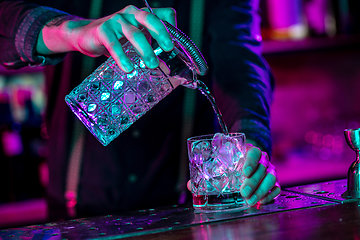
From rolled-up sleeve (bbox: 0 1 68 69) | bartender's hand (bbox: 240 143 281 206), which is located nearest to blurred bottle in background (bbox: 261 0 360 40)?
rolled-up sleeve (bbox: 0 1 68 69)

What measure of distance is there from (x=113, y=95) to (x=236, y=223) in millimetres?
352

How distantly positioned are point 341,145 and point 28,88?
2.03 metres

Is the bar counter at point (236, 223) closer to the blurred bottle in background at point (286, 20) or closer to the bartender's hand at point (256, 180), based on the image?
the bartender's hand at point (256, 180)

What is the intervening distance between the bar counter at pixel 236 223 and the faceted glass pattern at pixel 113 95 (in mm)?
181

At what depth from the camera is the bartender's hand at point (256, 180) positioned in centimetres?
81

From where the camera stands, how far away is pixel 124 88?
0.84 metres

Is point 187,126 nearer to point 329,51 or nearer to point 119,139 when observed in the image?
point 119,139

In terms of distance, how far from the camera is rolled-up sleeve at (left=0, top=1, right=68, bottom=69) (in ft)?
3.54

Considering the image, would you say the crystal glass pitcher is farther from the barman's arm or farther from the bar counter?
the bar counter

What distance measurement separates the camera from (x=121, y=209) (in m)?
1.38

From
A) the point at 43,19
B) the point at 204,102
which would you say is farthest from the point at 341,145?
the point at 43,19

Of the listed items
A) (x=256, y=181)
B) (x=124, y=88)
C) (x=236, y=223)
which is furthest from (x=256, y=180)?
(x=124, y=88)

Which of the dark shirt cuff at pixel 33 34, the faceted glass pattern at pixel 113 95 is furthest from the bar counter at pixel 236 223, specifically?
the dark shirt cuff at pixel 33 34

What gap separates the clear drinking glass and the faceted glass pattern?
14cm
